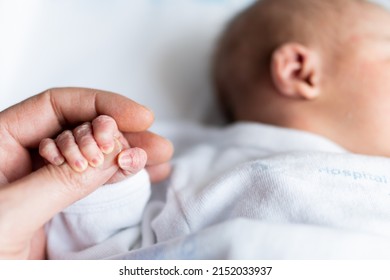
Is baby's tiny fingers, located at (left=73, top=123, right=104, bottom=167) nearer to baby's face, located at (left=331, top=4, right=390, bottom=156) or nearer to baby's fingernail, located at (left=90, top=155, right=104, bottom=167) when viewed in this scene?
baby's fingernail, located at (left=90, top=155, right=104, bottom=167)

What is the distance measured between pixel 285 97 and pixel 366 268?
17.0 inches

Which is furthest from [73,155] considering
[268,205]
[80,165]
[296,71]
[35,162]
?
[296,71]

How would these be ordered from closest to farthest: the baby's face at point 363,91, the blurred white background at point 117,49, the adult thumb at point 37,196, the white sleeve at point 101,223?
the adult thumb at point 37,196
the white sleeve at point 101,223
the baby's face at point 363,91
the blurred white background at point 117,49

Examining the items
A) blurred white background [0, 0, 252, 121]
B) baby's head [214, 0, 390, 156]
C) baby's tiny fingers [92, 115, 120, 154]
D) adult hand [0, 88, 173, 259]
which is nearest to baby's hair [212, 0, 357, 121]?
baby's head [214, 0, 390, 156]

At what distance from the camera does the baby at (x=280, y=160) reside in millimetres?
664

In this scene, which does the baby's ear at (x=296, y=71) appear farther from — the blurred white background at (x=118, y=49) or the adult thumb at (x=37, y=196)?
the adult thumb at (x=37, y=196)

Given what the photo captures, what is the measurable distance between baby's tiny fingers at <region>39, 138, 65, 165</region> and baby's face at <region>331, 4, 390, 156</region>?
1.74 feet

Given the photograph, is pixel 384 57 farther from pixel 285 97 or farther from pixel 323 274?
pixel 323 274

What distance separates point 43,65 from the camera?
1127 mm

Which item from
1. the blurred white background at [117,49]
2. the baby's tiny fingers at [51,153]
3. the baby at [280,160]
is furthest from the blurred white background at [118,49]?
the baby's tiny fingers at [51,153]

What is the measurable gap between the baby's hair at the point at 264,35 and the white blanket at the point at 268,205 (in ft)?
0.46

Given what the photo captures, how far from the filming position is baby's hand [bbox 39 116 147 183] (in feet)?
2.16

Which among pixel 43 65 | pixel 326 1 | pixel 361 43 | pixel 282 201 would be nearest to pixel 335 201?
pixel 282 201

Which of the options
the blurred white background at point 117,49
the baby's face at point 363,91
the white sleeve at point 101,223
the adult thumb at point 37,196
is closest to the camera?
the adult thumb at point 37,196
